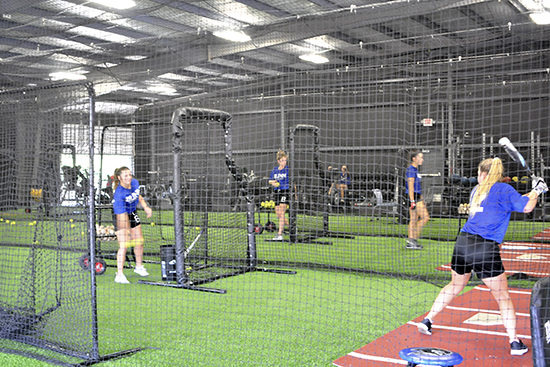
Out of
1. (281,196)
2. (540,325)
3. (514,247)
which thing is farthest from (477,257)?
(281,196)

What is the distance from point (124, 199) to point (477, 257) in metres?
3.99

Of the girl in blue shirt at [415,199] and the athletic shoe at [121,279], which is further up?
the girl in blue shirt at [415,199]

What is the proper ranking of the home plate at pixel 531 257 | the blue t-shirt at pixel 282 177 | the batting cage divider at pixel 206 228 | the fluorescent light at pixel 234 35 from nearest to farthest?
1. the batting cage divider at pixel 206 228
2. the home plate at pixel 531 257
3. the fluorescent light at pixel 234 35
4. the blue t-shirt at pixel 282 177

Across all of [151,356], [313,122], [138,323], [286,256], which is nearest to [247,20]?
[286,256]

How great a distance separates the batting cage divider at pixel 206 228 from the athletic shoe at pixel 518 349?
297cm

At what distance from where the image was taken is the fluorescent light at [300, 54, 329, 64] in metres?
13.4

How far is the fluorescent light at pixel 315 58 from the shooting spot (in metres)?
13.4

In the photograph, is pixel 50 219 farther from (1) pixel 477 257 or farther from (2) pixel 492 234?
(2) pixel 492 234

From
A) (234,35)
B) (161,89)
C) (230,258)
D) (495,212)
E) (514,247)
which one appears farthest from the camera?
(161,89)

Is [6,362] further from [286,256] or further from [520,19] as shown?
[520,19]

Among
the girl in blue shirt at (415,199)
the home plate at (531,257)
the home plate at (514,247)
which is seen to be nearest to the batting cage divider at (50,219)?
the girl in blue shirt at (415,199)

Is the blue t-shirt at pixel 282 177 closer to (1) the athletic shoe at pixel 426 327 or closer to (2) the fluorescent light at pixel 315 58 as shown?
(1) the athletic shoe at pixel 426 327

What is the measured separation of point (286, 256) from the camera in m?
7.87

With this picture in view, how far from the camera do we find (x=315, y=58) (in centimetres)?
1359
